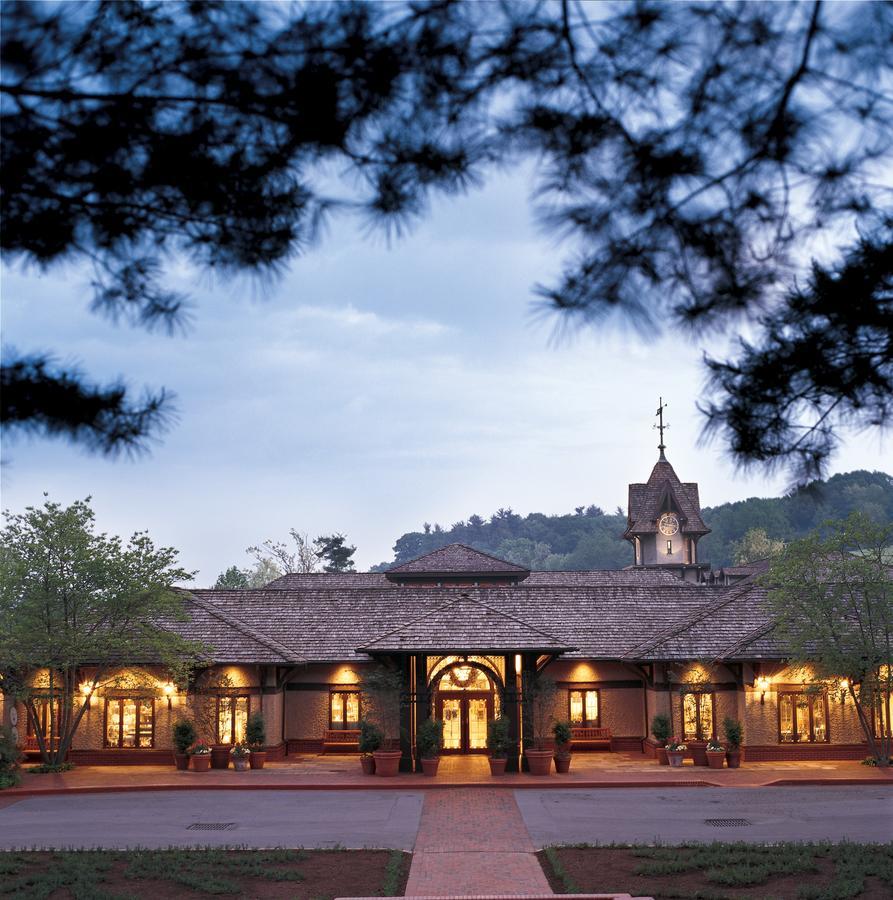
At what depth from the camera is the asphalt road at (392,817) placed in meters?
16.8

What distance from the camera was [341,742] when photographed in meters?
28.7

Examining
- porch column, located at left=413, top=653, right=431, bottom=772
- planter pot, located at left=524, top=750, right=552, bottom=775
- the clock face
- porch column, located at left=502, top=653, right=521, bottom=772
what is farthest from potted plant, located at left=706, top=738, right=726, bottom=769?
the clock face

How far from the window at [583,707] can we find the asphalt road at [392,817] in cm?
655

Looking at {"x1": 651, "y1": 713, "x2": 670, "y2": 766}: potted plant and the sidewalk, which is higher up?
{"x1": 651, "y1": 713, "x2": 670, "y2": 766}: potted plant

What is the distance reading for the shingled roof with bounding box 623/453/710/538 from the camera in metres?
49.8

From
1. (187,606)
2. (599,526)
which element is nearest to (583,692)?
(187,606)

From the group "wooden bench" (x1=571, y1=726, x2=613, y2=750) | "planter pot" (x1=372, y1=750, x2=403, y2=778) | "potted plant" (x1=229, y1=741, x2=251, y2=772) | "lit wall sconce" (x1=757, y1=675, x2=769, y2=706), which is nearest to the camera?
"planter pot" (x1=372, y1=750, x2=403, y2=778)

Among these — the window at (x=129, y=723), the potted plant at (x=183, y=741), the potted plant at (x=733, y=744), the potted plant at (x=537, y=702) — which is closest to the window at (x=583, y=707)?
the potted plant at (x=537, y=702)

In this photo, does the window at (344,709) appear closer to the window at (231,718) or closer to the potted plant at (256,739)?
the window at (231,718)

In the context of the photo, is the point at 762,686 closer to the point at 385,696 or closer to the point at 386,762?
the point at 385,696

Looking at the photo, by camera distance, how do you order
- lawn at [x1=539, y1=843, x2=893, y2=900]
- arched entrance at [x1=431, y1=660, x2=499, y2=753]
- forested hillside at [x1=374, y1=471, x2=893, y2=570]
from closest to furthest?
1. lawn at [x1=539, y1=843, x2=893, y2=900]
2. arched entrance at [x1=431, y1=660, x2=499, y2=753]
3. forested hillside at [x1=374, y1=471, x2=893, y2=570]

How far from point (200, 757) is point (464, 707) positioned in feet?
23.1

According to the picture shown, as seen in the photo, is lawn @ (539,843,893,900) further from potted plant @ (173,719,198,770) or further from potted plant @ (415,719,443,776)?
potted plant @ (173,719,198,770)

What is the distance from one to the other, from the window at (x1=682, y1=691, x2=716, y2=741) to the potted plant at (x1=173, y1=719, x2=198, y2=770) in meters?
12.8
